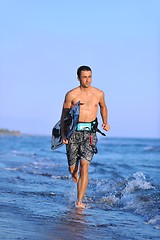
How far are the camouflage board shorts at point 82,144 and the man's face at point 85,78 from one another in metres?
0.63

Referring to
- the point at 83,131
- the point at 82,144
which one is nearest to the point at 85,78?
the point at 83,131

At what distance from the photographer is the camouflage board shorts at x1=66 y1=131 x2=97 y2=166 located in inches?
267

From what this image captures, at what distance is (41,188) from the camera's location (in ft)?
28.0

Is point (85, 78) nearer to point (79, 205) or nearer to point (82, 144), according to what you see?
point (82, 144)

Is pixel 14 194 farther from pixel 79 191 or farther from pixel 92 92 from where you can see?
pixel 92 92

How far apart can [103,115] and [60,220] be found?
1.96m

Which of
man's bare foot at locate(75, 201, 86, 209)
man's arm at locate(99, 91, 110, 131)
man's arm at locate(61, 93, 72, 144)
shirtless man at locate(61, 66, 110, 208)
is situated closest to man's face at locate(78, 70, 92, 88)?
shirtless man at locate(61, 66, 110, 208)

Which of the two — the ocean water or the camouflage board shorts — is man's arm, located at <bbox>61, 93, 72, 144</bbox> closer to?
the camouflage board shorts

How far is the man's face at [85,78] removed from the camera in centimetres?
654

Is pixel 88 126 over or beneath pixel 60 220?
over

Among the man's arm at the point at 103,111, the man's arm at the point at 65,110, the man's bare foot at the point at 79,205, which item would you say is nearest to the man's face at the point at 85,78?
the man's arm at the point at 65,110

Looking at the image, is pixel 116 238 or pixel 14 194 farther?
pixel 14 194

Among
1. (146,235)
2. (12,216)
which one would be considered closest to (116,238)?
(146,235)

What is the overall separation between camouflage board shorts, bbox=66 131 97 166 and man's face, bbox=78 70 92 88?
2.06ft
